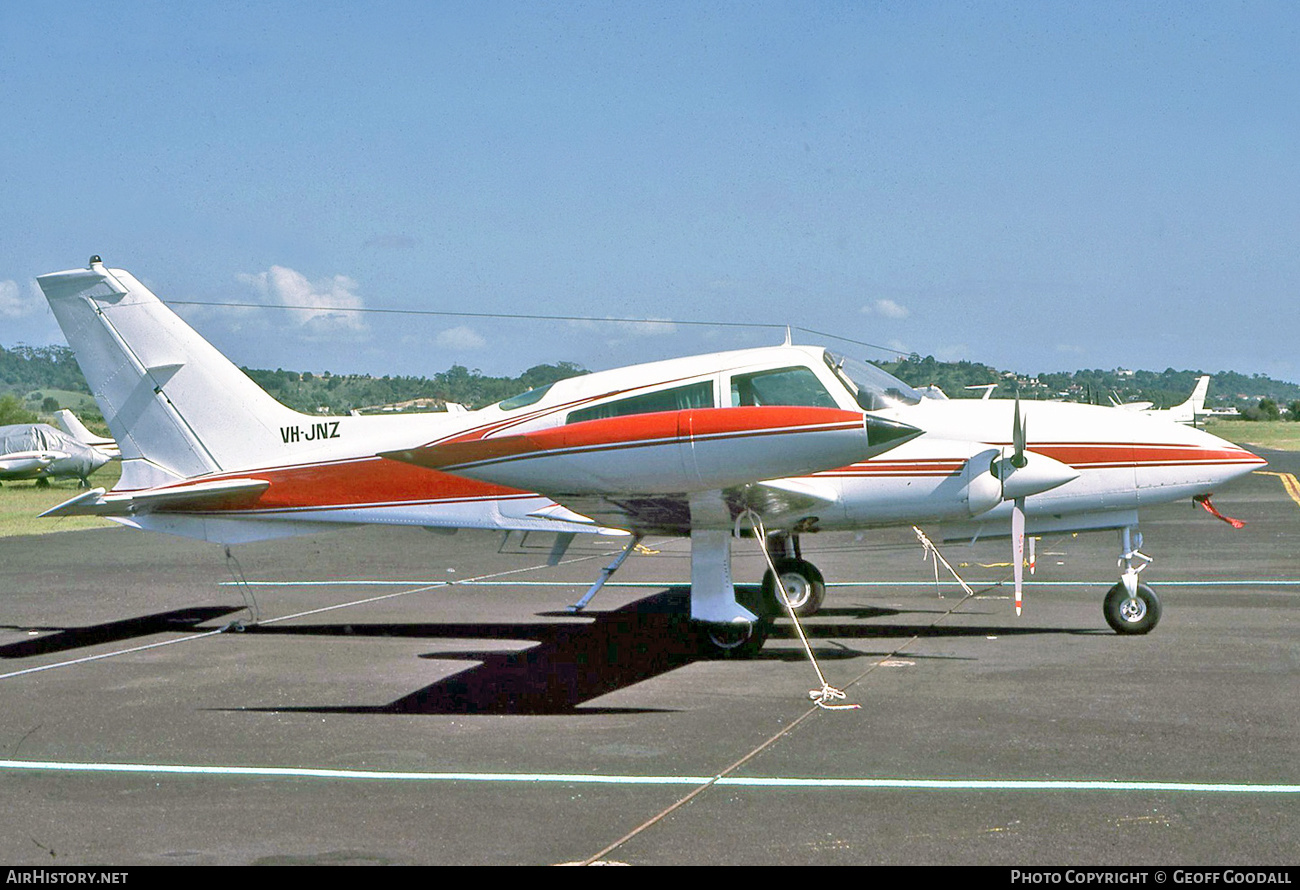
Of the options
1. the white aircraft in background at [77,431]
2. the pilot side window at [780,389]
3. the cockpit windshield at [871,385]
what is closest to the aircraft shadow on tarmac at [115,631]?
the pilot side window at [780,389]

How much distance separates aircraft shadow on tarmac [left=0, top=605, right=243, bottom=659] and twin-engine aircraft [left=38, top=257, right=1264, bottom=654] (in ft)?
3.82

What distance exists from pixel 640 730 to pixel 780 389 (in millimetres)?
3774

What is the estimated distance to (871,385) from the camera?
11.5m

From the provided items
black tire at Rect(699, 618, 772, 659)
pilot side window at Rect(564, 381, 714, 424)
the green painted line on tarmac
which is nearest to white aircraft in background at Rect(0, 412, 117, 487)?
pilot side window at Rect(564, 381, 714, 424)

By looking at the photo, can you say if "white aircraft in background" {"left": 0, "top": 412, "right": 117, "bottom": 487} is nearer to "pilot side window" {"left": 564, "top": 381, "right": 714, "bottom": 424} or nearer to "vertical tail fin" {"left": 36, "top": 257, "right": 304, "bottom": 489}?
"vertical tail fin" {"left": 36, "top": 257, "right": 304, "bottom": 489}

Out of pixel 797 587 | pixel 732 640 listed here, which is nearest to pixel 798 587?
pixel 797 587

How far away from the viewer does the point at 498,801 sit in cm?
665

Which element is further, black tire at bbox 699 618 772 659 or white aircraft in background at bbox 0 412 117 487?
white aircraft in background at bbox 0 412 117 487

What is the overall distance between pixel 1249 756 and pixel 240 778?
6.05 m

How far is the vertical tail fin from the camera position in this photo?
13.4 meters

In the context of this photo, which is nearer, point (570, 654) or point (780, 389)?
point (780, 389)

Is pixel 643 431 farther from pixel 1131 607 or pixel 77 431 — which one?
pixel 77 431

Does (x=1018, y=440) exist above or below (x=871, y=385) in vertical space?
below
